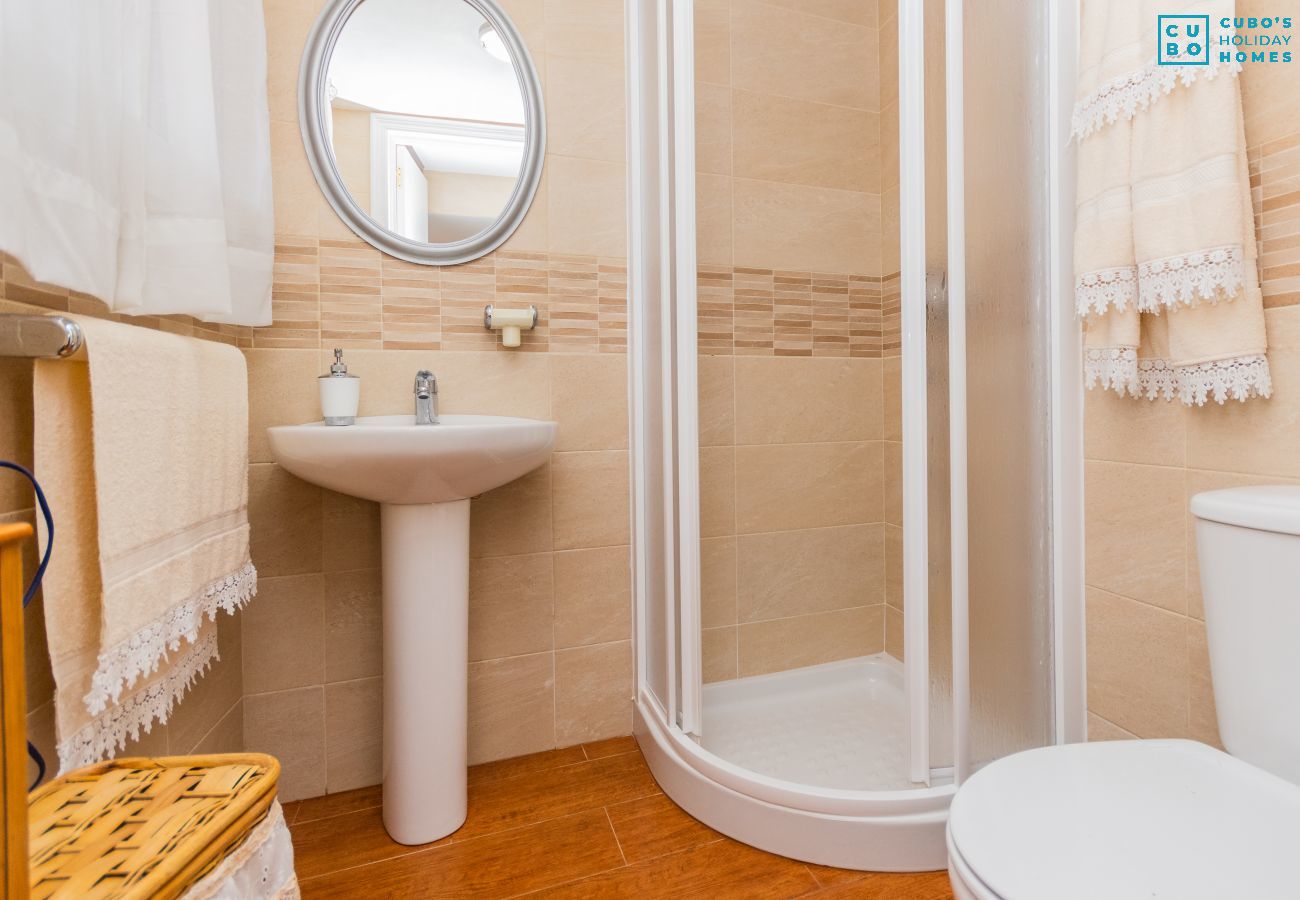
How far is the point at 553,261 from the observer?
1.63 m

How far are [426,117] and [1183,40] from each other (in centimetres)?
148

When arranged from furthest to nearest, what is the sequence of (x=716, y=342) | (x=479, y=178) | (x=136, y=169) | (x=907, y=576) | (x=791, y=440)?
(x=791, y=440)
(x=716, y=342)
(x=479, y=178)
(x=907, y=576)
(x=136, y=169)

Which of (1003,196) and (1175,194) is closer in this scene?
(1175,194)

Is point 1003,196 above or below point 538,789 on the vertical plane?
A: above

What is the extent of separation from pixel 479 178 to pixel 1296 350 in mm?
1596

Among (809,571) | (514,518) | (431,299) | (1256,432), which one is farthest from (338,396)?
(1256,432)

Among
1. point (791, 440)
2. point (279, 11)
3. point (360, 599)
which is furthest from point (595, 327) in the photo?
point (279, 11)

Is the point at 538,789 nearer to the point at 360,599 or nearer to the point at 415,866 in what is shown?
the point at 415,866

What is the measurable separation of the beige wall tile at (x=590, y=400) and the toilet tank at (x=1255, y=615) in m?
1.18

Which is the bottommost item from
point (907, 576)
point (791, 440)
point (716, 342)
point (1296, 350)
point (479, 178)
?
point (907, 576)

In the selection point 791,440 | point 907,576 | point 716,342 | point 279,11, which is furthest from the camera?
point 791,440

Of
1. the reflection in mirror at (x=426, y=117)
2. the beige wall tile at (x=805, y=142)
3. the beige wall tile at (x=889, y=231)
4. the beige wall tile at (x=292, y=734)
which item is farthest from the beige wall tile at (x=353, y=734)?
the beige wall tile at (x=889, y=231)

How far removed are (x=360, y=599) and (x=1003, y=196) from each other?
1622 millimetres

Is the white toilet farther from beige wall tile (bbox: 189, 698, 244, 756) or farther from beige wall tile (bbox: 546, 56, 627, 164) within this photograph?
beige wall tile (bbox: 546, 56, 627, 164)
